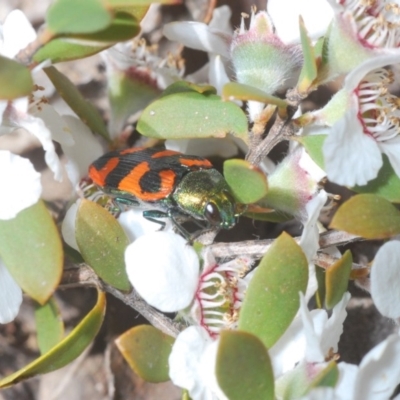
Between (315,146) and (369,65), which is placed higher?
(369,65)

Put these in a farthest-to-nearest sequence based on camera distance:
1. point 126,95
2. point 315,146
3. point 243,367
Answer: point 126,95 → point 315,146 → point 243,367

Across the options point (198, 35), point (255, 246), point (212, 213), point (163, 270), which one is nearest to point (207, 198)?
point (212, 213)

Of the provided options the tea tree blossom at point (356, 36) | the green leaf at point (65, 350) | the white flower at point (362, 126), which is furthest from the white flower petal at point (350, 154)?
the green leaf at point (65, 350)

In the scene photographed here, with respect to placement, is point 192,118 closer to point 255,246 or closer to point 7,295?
point 255,246

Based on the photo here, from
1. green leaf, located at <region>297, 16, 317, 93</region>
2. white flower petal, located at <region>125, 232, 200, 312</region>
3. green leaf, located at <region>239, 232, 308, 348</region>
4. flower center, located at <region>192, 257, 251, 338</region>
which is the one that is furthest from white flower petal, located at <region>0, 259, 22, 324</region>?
green leaf, located at <region>297, 16, 317, 93</region>

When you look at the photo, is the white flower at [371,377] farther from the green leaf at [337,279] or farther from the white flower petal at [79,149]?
the white flower petal at [79,149]

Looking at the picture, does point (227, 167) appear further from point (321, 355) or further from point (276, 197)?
point (321, 355)

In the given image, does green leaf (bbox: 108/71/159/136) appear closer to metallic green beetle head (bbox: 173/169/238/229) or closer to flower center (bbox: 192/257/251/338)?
metallic green beetle head (bbox: 173/169/238/229)
